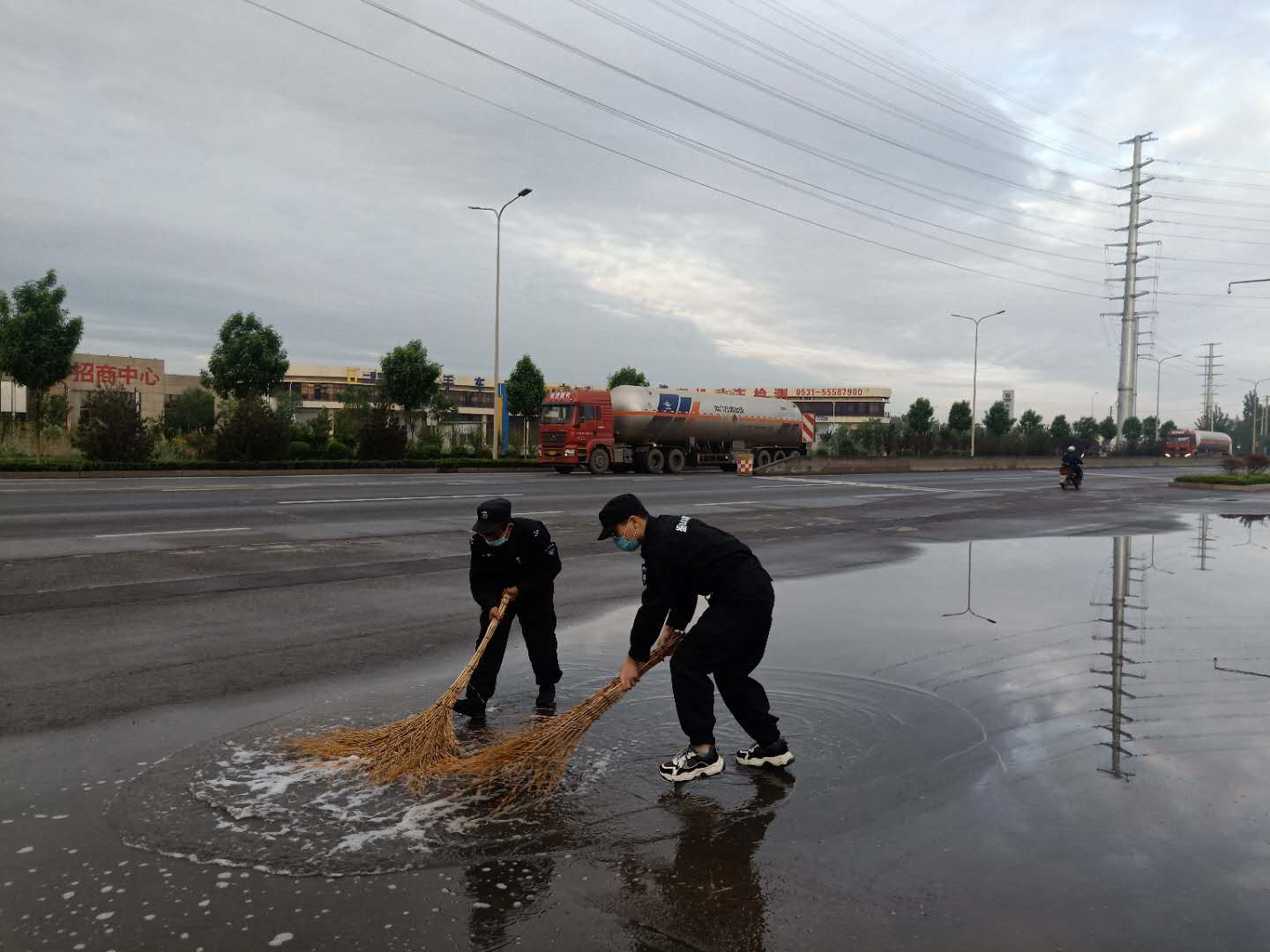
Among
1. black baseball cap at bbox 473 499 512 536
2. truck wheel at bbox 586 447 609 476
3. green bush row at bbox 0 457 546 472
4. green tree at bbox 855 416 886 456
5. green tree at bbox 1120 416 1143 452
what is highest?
green tree at bbox 1120 416 1143 452

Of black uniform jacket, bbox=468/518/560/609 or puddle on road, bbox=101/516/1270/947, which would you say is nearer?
puddle on road, bbox=101/516/1270/947

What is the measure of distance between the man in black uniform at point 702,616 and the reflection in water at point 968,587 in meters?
4.57

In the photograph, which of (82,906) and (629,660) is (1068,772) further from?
(82,906)

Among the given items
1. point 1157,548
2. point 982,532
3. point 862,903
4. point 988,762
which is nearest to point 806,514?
point 982,532

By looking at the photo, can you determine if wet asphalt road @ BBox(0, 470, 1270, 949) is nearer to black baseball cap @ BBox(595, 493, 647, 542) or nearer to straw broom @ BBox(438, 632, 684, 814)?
straw broom @ BBox(438, 632, 684, 814)

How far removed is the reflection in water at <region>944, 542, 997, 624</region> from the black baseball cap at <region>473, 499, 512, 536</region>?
5.01 m

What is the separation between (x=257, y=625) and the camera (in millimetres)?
7695

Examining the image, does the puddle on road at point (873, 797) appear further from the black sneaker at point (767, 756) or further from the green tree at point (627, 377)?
the green tree at point (627, 377)

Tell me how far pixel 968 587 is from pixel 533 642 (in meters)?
6.31

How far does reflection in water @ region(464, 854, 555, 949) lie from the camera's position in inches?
120

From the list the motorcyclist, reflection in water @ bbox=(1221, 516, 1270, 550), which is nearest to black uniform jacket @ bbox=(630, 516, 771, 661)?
reflection in water @ bbox=(1221, 516, 1270, 550)

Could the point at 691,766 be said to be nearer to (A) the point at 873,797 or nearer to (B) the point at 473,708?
(A) the point at 873,797

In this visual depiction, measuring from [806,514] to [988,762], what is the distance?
47.3 ft

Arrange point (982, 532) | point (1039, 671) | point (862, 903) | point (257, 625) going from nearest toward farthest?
1. point (862, 903)
2. point (1039, 671)
3. point (257, 625)
4. point (982, 532)
